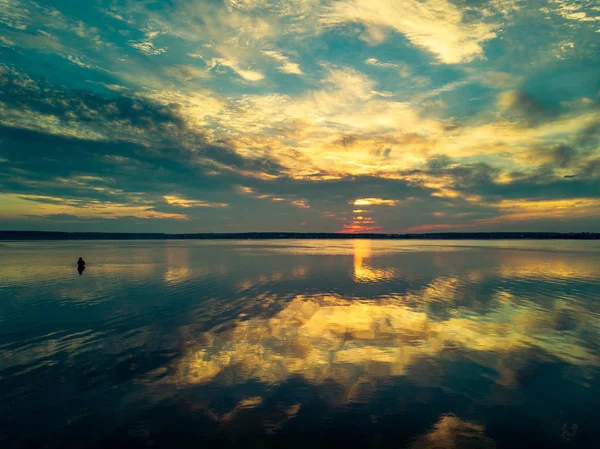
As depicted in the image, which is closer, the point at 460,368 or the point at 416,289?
the point at 460,368

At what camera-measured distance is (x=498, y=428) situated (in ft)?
35.7

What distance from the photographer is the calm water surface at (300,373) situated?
34.8 ft

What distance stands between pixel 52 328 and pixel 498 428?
25.1 meters

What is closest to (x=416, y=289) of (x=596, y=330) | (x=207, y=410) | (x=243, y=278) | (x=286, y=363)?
(x=596, y=330)

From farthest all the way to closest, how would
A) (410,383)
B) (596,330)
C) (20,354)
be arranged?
(596,330) < (20,354) < (410,383)

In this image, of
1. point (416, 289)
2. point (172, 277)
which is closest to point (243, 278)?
point (172, 277)

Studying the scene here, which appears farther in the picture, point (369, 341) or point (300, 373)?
point (369, 341)

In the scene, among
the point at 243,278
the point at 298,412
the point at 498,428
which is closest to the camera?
the point at 498,428

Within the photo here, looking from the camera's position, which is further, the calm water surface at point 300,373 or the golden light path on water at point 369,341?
the golden light path on water at point 369,341

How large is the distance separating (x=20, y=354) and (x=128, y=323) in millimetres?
6588

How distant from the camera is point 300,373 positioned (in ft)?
49.5

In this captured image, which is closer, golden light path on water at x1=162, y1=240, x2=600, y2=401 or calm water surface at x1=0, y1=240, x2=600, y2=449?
calm water surface at x1=0, y1=240, x2=600, y2=449

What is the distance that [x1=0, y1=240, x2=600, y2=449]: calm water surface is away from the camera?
10609 mm

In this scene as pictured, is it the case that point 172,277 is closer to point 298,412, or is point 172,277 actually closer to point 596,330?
point 298,412
